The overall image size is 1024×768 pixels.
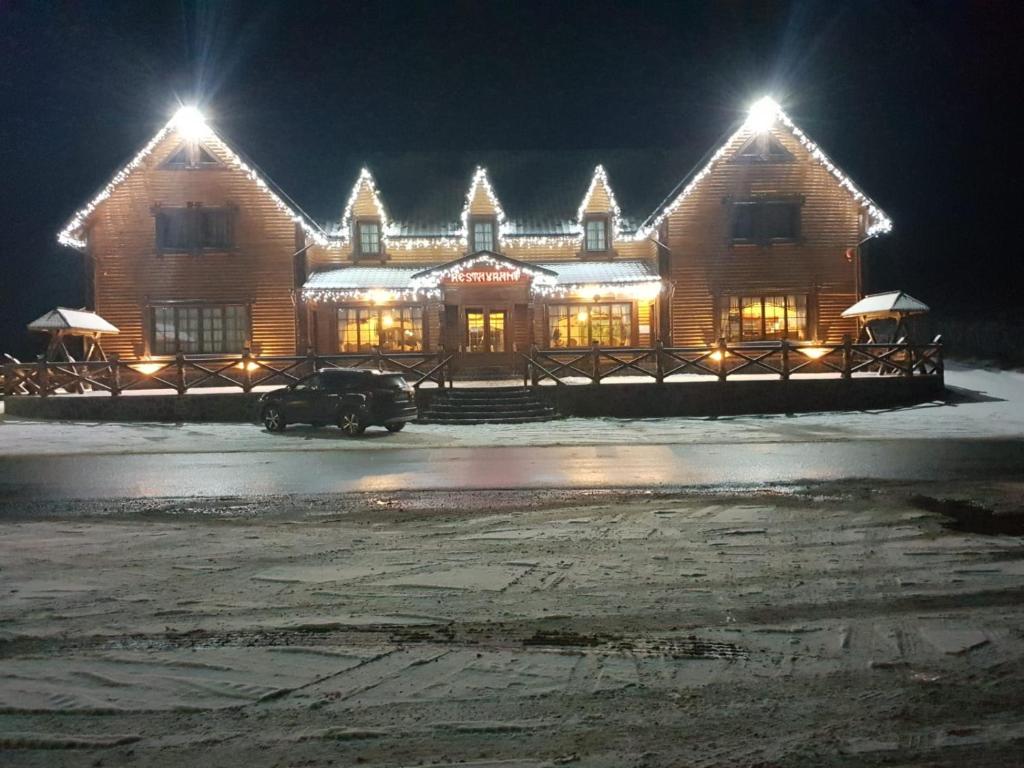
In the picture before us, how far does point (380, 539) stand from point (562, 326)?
21.5m

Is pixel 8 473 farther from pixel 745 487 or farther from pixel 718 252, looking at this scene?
pixel 718 252

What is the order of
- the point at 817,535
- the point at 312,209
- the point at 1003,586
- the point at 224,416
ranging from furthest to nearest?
the point at 312,209 < the point at 224,416 < the point at 817,535 < the point at 1003,586

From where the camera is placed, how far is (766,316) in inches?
1118

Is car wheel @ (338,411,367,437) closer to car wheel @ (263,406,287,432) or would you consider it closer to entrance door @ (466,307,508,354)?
car wheel @ (263,406,287,432)

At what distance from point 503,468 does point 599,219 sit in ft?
59.7

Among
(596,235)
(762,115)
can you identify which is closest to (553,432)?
(596,235)

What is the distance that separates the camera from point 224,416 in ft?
73.2

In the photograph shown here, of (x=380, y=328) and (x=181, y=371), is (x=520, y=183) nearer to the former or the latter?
(x=380, y=328)

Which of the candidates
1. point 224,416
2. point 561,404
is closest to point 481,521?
point 561,404

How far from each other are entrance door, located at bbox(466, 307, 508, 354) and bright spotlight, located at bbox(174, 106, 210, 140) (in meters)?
11.4

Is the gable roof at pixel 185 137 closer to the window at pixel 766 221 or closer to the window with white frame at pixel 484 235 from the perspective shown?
the window with white frame at pixel 484 235

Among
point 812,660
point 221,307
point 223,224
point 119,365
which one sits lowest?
point 812,660

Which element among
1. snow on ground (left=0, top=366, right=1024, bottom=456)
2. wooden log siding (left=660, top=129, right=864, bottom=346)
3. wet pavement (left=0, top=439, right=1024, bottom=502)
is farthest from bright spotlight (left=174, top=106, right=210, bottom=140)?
wooden log siding (left=660, top=129, right=864, bottom=346)

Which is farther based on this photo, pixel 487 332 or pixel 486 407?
pixel 487 332
